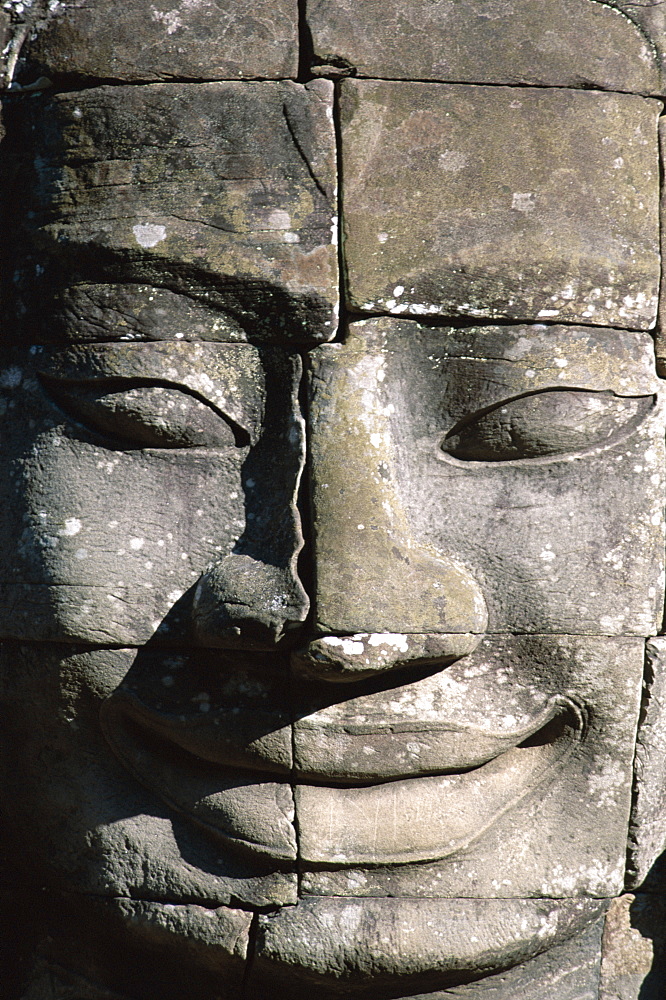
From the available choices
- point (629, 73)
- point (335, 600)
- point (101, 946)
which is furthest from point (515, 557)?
point (101, 946)

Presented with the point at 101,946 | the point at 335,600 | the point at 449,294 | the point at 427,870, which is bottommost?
the point at 101,946

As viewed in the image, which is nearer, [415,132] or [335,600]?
[335,600]

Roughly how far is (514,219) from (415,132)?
1.02ft

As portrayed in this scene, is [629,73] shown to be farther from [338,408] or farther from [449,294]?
[338,408]

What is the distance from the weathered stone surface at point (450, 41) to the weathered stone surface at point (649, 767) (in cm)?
142

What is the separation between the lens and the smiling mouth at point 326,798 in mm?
2465

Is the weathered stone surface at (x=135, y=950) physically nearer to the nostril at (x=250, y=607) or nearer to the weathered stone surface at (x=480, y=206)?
the nostril at (x=250, y=607)

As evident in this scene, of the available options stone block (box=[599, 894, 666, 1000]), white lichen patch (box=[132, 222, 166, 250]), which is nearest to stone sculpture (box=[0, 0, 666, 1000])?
white lichen patch (box=[132, 222, 166, 250])

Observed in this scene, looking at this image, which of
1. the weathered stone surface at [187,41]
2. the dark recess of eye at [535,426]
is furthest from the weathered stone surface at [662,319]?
the weathered stone surface at [187,41]

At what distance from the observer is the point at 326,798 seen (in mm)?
2484

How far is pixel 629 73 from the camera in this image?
2.68 meters

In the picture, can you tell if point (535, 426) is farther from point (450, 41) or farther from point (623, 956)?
point (623, 956)

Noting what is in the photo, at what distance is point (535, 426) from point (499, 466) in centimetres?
13

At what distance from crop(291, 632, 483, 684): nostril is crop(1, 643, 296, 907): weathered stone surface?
1.02 ft
